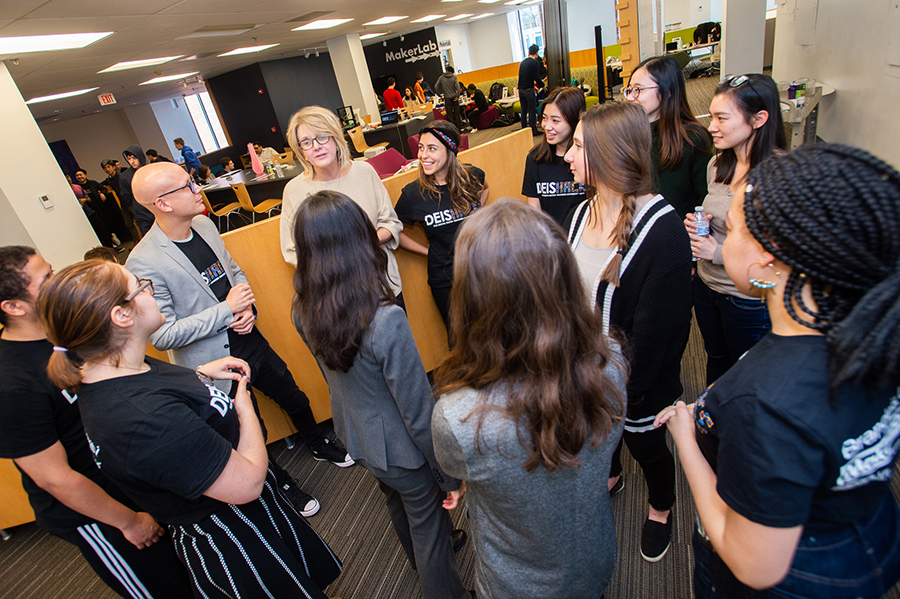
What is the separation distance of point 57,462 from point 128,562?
15.5 inches

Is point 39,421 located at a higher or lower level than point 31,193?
lower

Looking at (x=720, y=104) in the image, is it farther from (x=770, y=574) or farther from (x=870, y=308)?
(x=770, y=574)

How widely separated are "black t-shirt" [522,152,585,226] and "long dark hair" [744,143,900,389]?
153 cm

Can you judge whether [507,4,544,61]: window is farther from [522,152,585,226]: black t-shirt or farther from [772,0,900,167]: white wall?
[522,152,585,226]: black t-shirt

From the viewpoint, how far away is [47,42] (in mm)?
4855

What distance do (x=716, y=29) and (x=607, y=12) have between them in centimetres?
595

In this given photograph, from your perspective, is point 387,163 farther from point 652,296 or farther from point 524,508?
point 524,508

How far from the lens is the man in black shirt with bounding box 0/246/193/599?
4.36ft

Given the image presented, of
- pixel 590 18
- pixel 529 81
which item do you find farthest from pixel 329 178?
pixel 590 18

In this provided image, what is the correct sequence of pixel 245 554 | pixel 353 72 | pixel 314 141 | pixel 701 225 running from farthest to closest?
pixel 353 72 < pixel 314 141 < pixel 701 225 < pixel 245 554

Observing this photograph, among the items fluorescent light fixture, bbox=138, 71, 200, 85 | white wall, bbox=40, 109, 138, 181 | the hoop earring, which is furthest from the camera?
white wall, bbox=40, 109, 138, 181

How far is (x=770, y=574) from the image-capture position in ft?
2.46

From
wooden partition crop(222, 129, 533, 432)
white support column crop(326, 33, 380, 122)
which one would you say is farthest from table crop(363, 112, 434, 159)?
wooden partition crop(222, 129, 533, 432)

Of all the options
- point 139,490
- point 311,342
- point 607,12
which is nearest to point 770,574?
point 311,342
